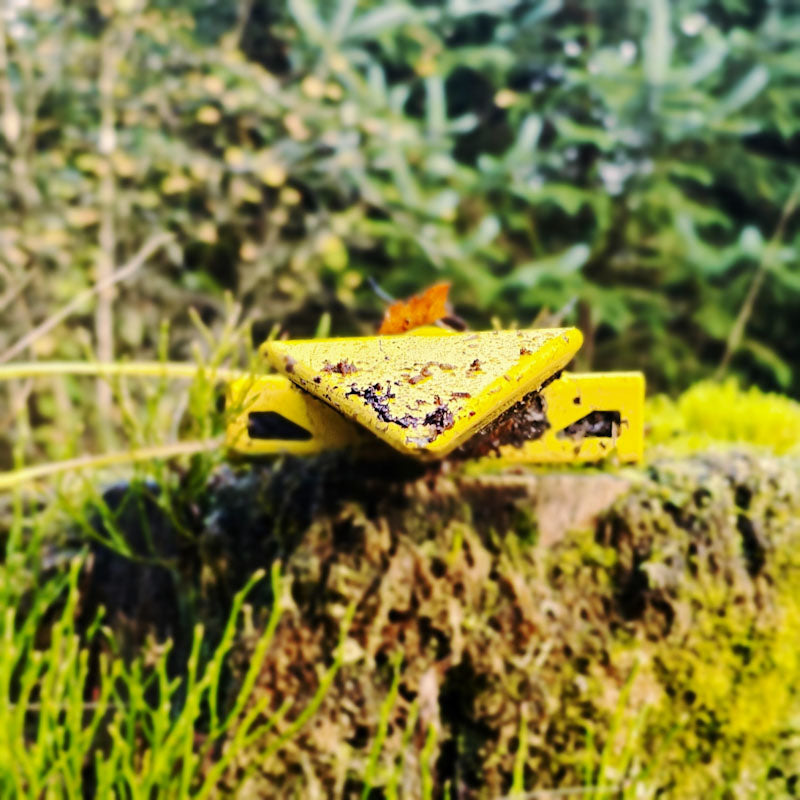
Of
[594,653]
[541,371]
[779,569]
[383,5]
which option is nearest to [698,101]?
[383,5]

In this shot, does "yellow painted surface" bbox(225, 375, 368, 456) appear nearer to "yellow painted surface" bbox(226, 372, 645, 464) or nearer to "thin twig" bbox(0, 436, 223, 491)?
"yellow painted surface" bbox(226, 372, 645, 464)

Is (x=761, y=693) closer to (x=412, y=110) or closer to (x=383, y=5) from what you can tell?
(x=383, y=5)

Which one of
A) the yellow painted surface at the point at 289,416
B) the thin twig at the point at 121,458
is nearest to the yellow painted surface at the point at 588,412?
the yellow painted surface at the point at 289,416

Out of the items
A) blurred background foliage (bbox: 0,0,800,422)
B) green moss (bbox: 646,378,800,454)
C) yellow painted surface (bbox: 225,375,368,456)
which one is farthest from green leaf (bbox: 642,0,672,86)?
yellow painted surface (bbox: 225,375,368,456)

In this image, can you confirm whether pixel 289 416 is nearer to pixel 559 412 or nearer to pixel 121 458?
pixel 559 412

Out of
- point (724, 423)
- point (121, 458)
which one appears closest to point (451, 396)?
point (121, 458)
